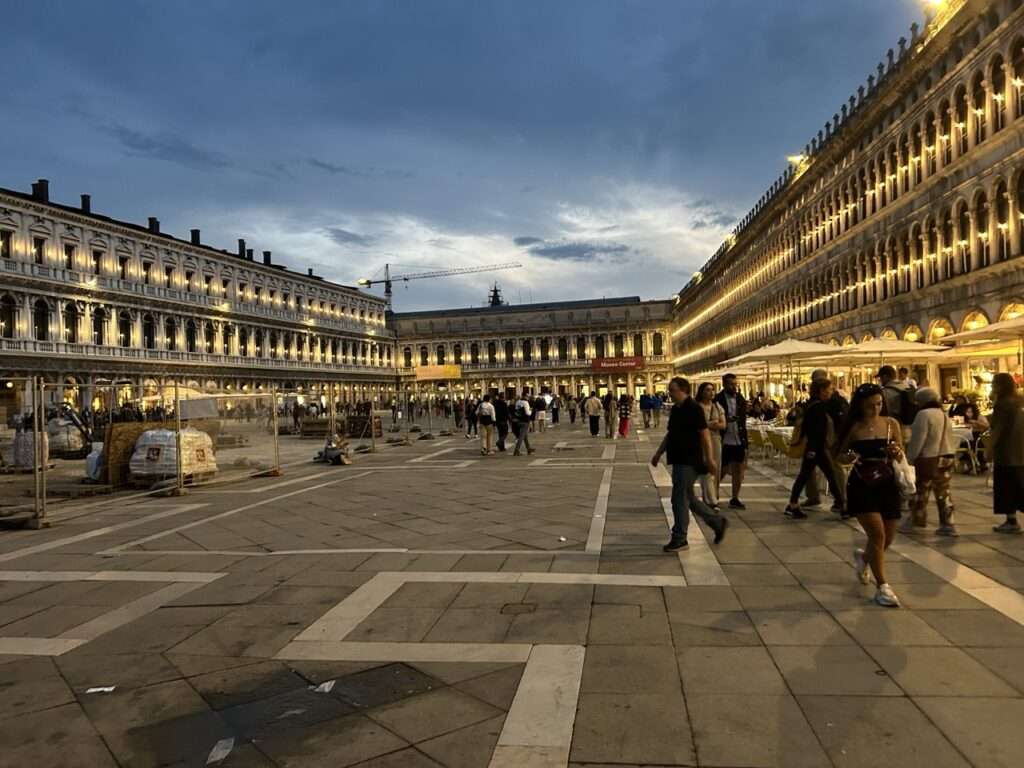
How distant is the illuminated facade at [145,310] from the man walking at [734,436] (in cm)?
2585

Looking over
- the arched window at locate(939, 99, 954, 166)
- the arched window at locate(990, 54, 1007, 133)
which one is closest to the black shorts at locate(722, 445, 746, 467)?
the arched window at locate(990, 54, 1007, 133)

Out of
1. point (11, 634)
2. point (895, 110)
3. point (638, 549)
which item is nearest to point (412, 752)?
point (11, 634)

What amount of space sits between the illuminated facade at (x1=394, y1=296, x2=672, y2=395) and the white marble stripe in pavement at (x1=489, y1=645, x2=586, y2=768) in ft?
285

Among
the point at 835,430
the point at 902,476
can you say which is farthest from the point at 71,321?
the point at 902,476

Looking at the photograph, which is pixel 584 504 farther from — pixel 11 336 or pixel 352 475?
pixel 11 336

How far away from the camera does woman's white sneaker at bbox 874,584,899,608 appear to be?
4.69 meters

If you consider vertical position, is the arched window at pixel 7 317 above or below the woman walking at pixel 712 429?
above

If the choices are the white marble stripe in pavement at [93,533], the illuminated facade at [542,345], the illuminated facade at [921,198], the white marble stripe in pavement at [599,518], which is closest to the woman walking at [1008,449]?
the white marble stripe in pavement at [599,518]

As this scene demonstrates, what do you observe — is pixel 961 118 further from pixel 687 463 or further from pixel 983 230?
pixel 687 463

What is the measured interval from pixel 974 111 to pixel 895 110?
621 centimetres

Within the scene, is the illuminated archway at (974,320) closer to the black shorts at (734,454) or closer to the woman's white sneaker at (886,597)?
the black shorts at (734,454)

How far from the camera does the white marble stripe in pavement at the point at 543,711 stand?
291 cm

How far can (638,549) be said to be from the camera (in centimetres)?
662

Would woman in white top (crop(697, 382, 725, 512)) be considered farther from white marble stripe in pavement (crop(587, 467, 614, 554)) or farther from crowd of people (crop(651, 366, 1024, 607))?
white marble stripe in pavement (crop(587, 467, 614, 554))
